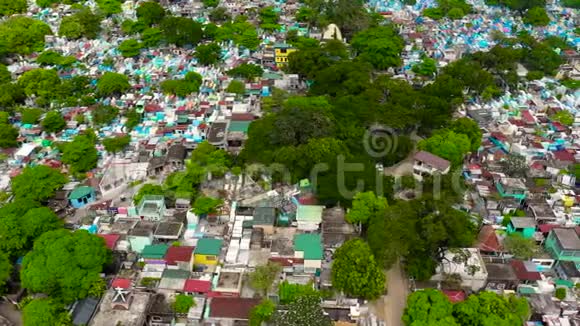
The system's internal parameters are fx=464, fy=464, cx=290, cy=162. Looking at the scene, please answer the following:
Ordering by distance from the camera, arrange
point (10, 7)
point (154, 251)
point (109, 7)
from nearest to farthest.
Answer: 1. point (154, 251)
2. point (109, 7)
3. point (10, 7)

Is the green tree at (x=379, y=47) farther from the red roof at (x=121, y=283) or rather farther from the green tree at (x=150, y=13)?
the red roof at (x=121, y=283)

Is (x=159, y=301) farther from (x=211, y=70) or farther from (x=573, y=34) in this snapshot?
(x=573, y=34)

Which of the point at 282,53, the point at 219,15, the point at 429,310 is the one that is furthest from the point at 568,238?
the point at 219,15

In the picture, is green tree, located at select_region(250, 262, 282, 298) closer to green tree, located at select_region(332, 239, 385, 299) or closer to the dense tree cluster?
green tree, located at select_region(332, 239, 385, 299)

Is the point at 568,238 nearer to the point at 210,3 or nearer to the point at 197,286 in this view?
the point at 197,286

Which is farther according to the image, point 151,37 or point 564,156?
point 151,37

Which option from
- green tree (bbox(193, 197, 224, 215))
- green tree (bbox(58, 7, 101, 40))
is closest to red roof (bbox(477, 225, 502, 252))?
green tree (bbox(193, 197, 224, 215))

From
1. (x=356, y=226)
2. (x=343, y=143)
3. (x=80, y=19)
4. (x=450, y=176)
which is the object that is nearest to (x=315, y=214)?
(x=356, y=226)
